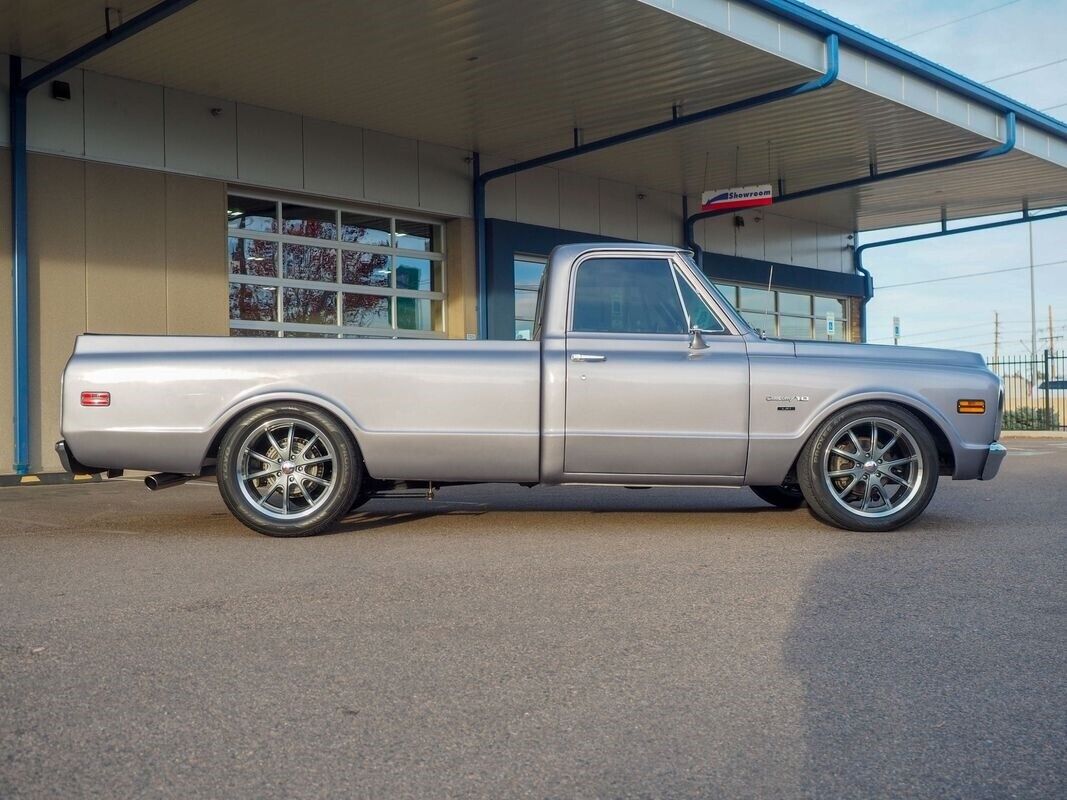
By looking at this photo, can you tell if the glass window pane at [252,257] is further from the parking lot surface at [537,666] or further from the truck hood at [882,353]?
the truck hood at [882,353]

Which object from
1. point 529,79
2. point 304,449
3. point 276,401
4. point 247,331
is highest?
point 529,79

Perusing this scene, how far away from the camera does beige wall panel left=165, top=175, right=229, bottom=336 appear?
1373cm

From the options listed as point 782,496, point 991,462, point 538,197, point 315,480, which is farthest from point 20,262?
point 991,462

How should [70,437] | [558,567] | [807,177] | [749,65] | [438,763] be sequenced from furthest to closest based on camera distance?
[807,177]
[749,65]
[70,437]
[558,567]
[438,763]

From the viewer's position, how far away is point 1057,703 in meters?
3.23

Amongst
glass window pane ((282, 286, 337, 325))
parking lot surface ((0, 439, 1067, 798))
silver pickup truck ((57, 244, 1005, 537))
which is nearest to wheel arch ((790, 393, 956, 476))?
silver pickup truck ((57, 244, 1005, 537))

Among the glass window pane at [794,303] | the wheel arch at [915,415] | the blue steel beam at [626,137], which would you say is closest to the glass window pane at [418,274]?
the blue steel beam at [626,137]

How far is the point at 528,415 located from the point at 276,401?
1.53 meters

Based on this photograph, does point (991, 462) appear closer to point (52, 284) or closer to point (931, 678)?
point (931, 678)

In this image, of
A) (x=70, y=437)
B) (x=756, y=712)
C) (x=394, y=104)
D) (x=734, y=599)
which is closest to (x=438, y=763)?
(x=756, y=712)

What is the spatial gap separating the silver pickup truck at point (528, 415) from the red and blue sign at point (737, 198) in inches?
507

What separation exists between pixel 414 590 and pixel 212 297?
10.2 m

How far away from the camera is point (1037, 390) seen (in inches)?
1113

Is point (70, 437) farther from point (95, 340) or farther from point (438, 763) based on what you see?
point (438, 763)
